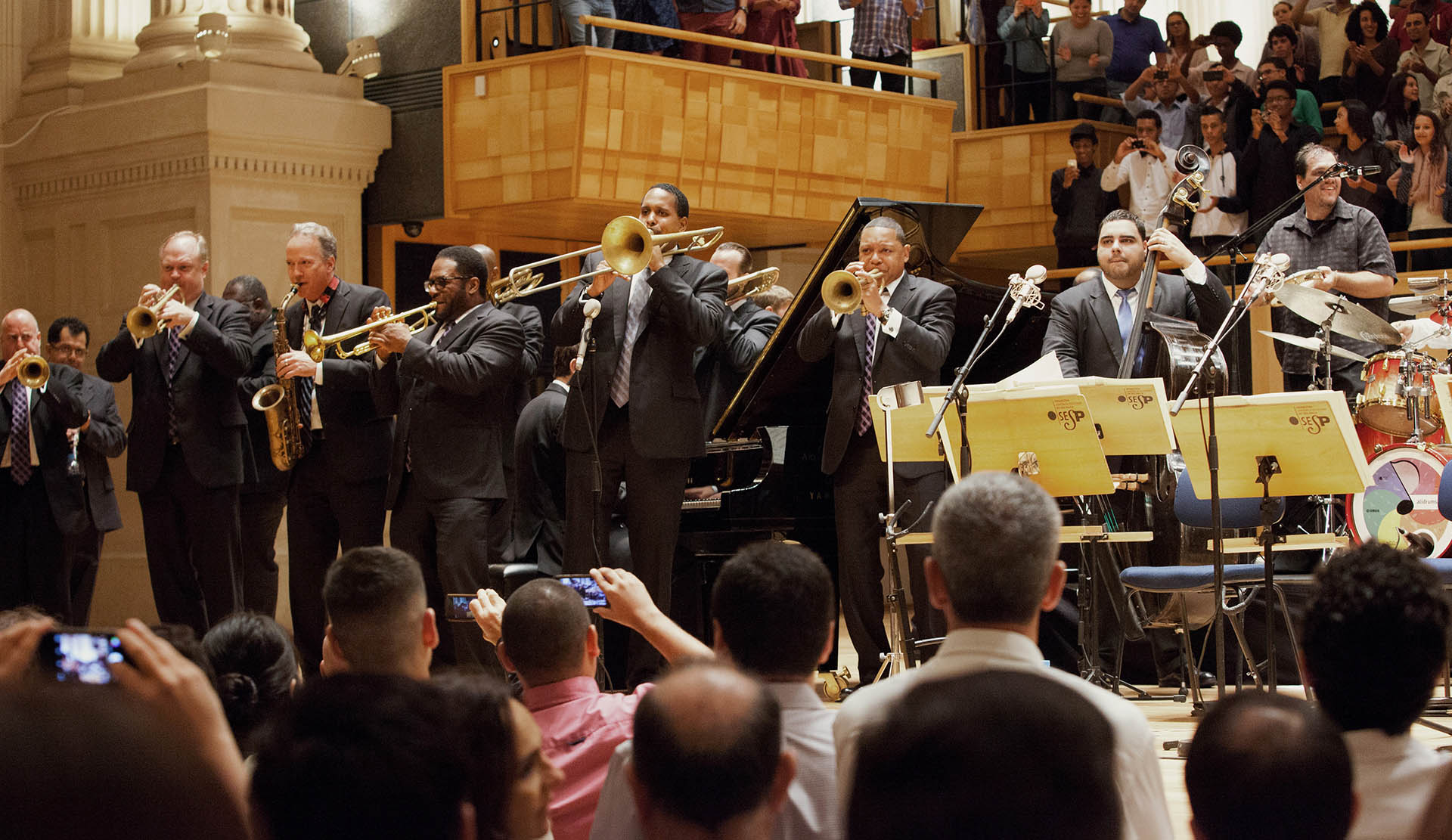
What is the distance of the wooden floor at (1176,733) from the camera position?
3742 millimetres

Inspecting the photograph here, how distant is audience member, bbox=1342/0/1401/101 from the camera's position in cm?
1033

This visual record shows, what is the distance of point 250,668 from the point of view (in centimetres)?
259

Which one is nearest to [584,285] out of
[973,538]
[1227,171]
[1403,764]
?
[973,538]

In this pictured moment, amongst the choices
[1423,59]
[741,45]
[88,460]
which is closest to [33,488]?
[88,460]

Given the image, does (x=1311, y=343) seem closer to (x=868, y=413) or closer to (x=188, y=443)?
(x=868, y=413)

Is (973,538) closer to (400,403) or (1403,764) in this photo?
(1403,764)

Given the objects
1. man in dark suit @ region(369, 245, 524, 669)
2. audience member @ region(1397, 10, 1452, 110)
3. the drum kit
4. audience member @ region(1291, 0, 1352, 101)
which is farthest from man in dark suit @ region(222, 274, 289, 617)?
audience member @ region(1291, 0, 1352, 101)

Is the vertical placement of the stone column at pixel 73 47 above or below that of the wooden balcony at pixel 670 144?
above

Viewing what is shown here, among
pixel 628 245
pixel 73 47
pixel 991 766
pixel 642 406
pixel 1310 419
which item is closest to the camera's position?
pixel 991 766

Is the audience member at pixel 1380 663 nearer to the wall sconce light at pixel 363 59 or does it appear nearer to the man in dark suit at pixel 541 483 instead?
the man in dark suit at pixel 541 483

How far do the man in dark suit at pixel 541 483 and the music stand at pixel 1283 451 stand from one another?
96.4 inches

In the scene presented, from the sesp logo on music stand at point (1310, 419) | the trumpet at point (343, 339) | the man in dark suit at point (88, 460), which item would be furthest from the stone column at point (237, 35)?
the sesp logo on music stand at point (1310, 419)

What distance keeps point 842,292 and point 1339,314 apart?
77.1 inches

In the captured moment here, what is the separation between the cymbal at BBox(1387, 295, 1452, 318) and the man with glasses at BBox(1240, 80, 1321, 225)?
2514 mm
